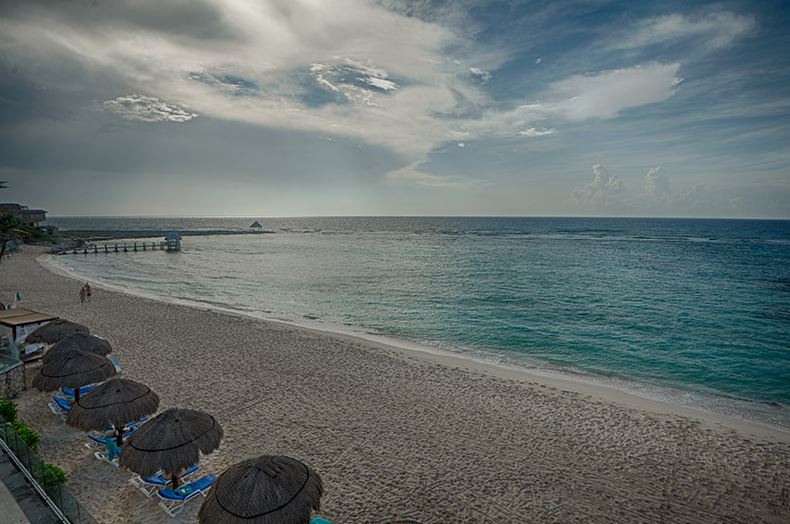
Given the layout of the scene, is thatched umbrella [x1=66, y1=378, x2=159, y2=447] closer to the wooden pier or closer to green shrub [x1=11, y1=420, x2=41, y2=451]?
green shrub [x1=11, y1=420, x2=41, y2=451]

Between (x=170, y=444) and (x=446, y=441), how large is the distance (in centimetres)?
677

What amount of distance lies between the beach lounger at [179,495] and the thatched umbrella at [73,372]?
484cm

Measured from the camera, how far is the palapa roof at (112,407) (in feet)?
30.3

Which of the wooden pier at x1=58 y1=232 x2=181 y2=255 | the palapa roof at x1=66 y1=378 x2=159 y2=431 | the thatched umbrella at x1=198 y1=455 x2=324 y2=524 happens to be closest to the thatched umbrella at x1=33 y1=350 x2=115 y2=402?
the palapa roof at x1=66 y1=378 x2=159 y2=431

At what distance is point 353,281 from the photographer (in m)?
42.5

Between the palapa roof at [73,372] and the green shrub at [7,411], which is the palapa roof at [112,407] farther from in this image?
the green shrub at [7,411]

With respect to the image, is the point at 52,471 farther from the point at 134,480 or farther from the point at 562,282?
the point at 562,282

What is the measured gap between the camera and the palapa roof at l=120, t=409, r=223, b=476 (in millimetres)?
7805

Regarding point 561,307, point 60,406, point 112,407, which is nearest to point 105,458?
point 112,407

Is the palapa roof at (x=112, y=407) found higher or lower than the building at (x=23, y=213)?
lower

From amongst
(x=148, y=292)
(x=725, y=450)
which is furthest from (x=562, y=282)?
(x=148, y=292)

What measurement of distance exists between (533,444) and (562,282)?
1305 inches

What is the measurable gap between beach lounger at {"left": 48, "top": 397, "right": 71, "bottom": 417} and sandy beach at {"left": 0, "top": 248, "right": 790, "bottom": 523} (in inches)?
7.9

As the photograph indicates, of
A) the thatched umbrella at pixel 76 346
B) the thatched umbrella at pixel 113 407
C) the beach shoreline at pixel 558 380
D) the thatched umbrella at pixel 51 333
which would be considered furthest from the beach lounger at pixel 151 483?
the beach shoreline at pixel 558 380
